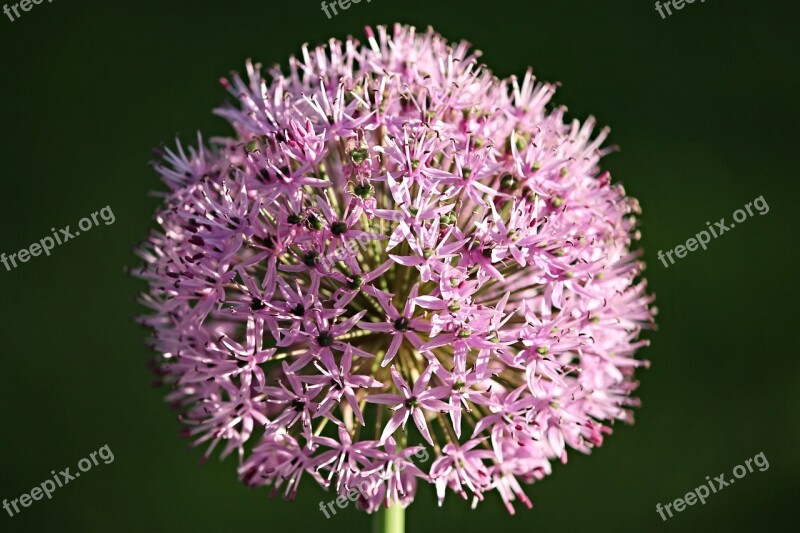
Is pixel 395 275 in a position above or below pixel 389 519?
above

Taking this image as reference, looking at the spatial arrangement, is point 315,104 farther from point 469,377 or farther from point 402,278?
point 469,377

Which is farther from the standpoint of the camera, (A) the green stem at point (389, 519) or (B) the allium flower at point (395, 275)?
(A) the green stem at point (389, 519)

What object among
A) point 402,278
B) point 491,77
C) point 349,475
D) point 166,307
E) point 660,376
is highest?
point 491,77

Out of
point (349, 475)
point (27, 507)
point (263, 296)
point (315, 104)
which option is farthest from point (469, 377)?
point (27, 507)

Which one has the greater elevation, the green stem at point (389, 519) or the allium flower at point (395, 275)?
the allium flower at point (395, 275)

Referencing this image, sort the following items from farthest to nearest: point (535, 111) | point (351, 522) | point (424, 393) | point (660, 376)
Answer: point (660, 376)
point (351, 522)
point (535, 111)
point (424, 393)

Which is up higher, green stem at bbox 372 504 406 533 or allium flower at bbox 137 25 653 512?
allium flower at bbox 137 25 653 512

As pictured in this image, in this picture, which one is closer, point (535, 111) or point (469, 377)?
point (469, 377)

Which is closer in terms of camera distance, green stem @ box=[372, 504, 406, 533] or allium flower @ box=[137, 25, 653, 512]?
allium flower @ box=[137, 25, 653, 512]
